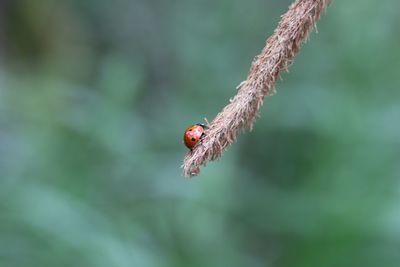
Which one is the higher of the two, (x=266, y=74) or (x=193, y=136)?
(x=193, y=136)

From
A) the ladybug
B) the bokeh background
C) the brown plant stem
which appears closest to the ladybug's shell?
the ladybug

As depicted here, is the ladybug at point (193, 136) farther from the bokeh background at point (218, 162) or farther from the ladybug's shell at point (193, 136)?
the bokeh background at point (218, 162)

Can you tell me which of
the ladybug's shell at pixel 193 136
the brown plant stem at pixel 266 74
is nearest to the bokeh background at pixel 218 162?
the ladybug's shell at pixel 193 136

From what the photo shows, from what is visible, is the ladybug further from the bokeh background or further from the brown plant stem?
the bokeh background

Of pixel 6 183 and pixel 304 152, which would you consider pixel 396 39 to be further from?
pixel 6 183

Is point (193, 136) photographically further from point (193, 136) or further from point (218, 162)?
point (218, 162)

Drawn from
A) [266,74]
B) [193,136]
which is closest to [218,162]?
[193,136]
